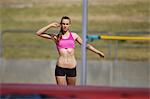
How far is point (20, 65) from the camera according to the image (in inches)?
520

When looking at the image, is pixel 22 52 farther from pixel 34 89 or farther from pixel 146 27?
pixel 34 89

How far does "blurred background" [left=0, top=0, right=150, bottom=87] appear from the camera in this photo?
1248 centimetres

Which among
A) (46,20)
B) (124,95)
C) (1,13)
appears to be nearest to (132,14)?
(46,20)

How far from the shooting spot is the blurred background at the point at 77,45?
12477 mm

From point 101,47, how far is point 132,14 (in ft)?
29.7

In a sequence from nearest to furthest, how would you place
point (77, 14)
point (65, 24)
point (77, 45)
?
point (65, 24) < point (77, 45) < point (77, 14)

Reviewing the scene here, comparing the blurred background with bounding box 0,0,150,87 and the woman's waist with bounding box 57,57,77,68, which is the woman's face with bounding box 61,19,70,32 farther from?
the blurred background with bounding box 0,0,150,87

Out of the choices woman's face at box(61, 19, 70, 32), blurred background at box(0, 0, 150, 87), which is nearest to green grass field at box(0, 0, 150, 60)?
blurred background at box(0, 0, 150, 87)

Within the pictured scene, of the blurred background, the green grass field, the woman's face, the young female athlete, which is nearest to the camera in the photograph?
the woman's face

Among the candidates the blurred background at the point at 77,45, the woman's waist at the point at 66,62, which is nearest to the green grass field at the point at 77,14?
the blurred background at the point at 77,45

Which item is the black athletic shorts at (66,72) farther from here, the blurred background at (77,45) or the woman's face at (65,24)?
the blurred background at (77,45)

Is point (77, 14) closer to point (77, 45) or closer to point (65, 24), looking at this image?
point (77, 45)

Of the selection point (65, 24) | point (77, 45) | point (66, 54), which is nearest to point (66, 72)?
point (66, 54)

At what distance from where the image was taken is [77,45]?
1439 centimetres
